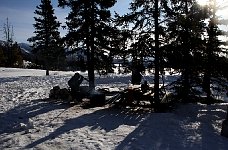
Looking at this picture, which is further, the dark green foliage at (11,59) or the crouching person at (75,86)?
the dark green foliage at (11,59)

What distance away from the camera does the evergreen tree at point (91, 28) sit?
Result: 2095 cm

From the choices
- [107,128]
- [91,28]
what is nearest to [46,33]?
[91,28]

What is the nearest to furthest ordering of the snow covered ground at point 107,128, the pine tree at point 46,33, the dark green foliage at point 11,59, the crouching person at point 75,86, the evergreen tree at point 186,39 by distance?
the snow covered ground at point 107,128 < the evergreen tree at point 186,39 < the crouching person at point 75,86 < the pine tree at point 46,33 < the dark green foliage at point 11,59

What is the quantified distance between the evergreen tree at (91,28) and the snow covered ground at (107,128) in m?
7.08

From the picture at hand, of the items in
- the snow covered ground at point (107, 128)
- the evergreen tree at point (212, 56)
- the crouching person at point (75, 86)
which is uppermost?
the evergreen tree at point (212, 56)

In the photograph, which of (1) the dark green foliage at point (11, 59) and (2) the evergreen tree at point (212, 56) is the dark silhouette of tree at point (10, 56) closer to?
(1) the dark green foliage at point (11, 59)

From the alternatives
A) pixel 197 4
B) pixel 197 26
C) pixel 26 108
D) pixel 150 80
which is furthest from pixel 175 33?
pixel 150 80

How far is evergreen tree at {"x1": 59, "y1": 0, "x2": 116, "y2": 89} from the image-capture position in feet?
68.7

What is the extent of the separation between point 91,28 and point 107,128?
1167cm

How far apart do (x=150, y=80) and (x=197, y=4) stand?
1725 centimetres

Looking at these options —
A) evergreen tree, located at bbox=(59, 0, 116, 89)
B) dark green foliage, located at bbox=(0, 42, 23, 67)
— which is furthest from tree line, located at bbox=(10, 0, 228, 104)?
dark green foliage, located at bbox=(0, 42, 23, 67)

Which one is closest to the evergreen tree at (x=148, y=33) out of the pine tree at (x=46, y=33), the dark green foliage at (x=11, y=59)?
the pine tree at (x=46, y=33)

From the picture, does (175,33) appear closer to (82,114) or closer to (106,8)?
(82,114)

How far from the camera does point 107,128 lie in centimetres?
1061
